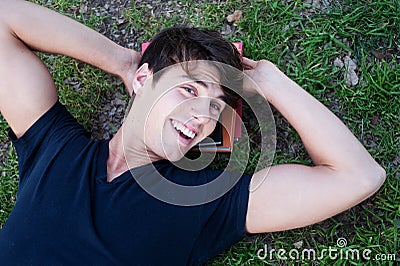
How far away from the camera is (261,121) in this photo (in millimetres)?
3367

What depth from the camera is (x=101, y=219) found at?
2.80 metres

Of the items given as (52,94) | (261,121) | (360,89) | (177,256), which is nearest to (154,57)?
(52,94)

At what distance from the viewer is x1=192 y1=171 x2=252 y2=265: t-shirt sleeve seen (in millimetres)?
2818

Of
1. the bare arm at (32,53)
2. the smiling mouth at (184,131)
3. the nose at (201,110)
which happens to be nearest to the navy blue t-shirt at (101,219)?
the bare arm at (32,53)

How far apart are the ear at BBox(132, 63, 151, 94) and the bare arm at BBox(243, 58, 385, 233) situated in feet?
2.85

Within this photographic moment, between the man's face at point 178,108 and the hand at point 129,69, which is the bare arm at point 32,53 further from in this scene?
the man's face at point 178,108

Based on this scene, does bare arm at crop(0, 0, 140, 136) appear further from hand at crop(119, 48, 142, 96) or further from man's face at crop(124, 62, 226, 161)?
man's face at crop(124, 62, 226, 161)

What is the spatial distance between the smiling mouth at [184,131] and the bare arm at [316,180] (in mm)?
438

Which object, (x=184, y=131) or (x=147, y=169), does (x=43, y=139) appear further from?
(x=184, y=131)

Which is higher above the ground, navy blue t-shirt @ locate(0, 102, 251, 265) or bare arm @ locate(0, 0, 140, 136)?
bare arm @ locate(0, 0, 140, 136)

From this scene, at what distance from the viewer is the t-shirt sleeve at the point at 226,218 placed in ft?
9.25

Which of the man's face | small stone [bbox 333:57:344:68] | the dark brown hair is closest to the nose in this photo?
the man's face

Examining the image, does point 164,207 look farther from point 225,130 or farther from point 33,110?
point 33,110

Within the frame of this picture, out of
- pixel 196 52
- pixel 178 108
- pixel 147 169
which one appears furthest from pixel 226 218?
pixel 196 52
